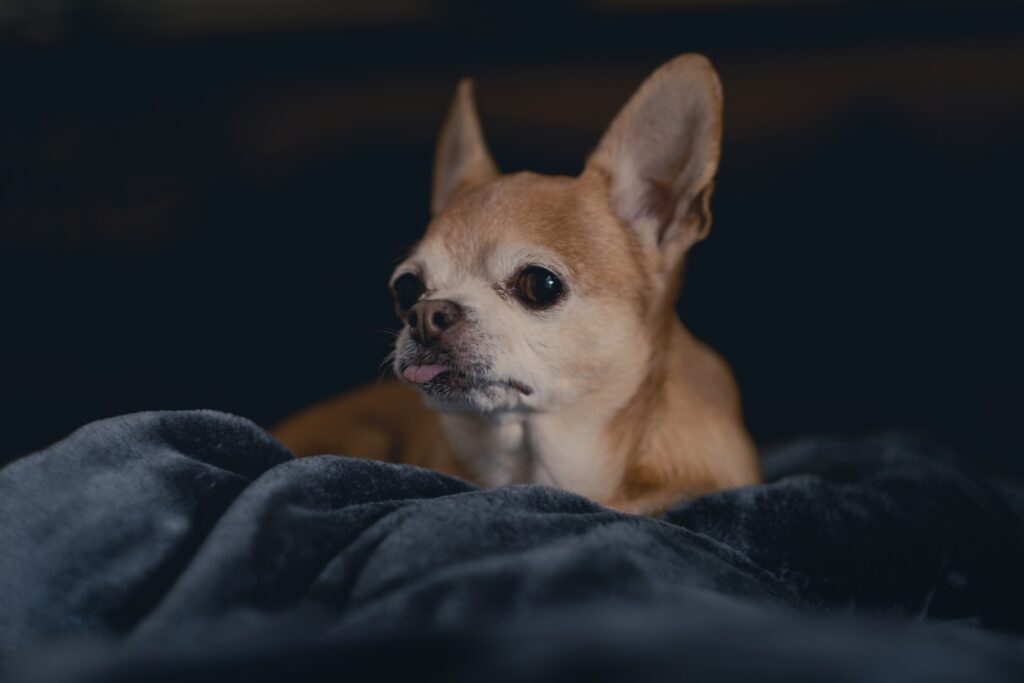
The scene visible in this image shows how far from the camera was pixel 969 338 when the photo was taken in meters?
1.71

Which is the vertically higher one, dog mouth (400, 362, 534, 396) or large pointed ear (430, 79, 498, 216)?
large pointed ear (430, 79, 498, 216)

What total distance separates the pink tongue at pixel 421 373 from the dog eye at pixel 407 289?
7.4 inches

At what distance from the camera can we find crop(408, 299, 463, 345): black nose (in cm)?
112

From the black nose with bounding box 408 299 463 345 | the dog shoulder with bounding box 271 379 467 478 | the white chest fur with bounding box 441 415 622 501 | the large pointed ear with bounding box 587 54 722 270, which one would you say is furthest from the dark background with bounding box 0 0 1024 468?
the black nose with bounding box 408 299 463 345

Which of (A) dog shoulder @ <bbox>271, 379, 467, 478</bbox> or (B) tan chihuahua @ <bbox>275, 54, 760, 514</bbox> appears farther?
(A) dog shoulder @ <bbox>271, 379, 467, 478</bbox>

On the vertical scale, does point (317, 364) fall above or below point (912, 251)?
below

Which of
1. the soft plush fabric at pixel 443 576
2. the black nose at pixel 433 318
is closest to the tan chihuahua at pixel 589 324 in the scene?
the black nose at pixel 433 318

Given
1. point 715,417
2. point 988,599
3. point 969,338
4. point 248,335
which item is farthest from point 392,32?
point 988,599

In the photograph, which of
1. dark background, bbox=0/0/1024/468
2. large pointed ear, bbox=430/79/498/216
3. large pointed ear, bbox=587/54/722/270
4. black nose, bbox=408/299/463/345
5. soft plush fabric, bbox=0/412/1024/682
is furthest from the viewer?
dark background, bbox=0/0/1024/468

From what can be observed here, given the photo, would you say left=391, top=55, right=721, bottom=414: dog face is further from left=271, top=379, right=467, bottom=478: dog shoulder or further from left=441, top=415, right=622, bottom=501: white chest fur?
left=271, top=379, right=467, bottom=478: dog shoulder

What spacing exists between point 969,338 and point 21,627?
1729 millimetres

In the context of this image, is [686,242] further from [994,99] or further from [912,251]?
[994,99]

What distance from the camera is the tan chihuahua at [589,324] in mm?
1156

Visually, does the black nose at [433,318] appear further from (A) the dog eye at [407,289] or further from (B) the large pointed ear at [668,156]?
(B) the large pointed ear at [668,156]
